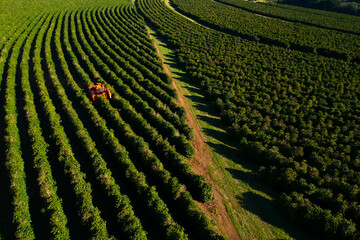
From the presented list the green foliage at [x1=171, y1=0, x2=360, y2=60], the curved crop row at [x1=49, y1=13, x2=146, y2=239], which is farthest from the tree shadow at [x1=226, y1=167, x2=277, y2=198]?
the green foliage at [x1=171, y1=0, x2=360, y2=60]

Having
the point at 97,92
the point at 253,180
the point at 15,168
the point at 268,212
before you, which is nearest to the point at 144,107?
the point at 97,92

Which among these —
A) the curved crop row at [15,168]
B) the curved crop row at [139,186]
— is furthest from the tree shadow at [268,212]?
the curved crop row at [15,168]

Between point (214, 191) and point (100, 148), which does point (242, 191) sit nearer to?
point (214, 191)

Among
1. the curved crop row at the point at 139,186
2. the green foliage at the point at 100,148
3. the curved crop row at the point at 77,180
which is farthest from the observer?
the green foliage at the point at 100,148

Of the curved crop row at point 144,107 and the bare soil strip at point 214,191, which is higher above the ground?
the curved crop row at point 144,107

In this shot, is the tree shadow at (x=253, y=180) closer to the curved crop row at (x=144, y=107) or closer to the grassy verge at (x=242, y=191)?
the grassy verge at (x=242, y=191)

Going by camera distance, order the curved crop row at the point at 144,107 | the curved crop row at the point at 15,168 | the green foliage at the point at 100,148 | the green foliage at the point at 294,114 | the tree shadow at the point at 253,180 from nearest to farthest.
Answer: the curved crop row at the point at 15,168
the green foliage at the point at 100,148
the green foliage at the point at 294,114
the tree shadow at the point at 253,180
the curved crop row at the point at 144,107

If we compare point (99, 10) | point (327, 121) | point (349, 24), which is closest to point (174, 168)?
point (327, 121)

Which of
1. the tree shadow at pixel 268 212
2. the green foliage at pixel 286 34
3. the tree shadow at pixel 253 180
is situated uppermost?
the green foliage at pixel 286 34
